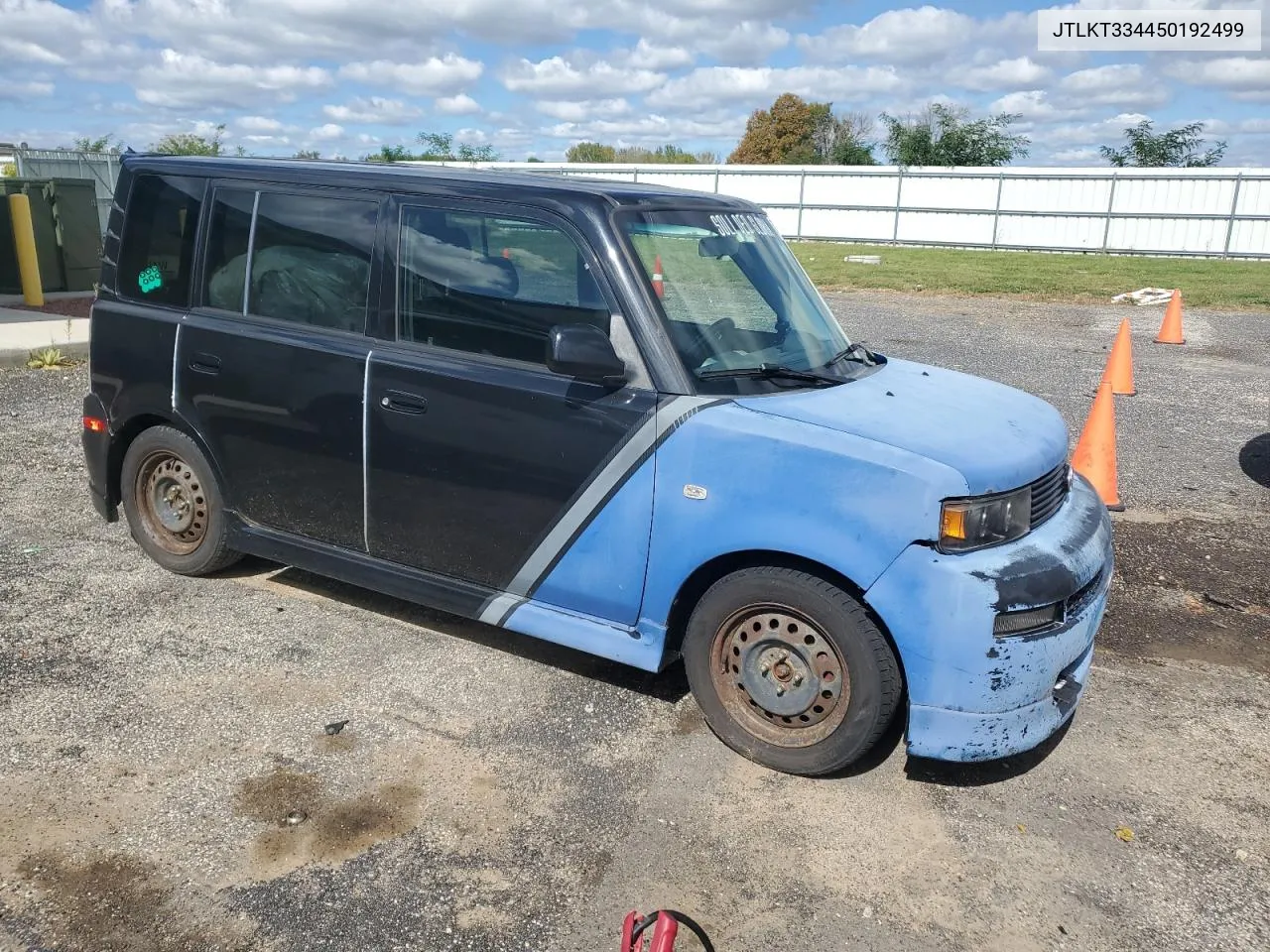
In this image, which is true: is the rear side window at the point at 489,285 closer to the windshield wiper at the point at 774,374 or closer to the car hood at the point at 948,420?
the windshield wiper at the point at 774,374

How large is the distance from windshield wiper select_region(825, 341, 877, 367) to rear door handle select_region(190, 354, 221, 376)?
9.06ft

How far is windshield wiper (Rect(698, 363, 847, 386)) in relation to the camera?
377cm

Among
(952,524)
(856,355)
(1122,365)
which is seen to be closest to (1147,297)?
(1122,365)

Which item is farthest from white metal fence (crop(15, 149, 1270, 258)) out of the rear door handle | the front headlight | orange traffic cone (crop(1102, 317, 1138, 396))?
the front headlight

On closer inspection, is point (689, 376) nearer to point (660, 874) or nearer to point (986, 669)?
point (986, 669)

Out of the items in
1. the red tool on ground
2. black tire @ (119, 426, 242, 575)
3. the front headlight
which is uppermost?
the front headlight

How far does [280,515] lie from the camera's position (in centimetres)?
470

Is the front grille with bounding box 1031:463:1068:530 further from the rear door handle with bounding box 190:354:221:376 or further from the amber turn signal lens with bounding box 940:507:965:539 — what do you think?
the rear door handle with bounding box 190:354:221:376

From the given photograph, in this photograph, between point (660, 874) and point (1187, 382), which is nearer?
point (660, 874)

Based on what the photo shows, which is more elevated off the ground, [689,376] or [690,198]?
[690,198]

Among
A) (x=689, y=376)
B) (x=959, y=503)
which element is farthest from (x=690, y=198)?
(x=959, y=503)

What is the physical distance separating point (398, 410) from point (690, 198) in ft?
5.01

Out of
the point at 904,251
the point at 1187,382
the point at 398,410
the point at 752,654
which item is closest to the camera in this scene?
the point at 752,654

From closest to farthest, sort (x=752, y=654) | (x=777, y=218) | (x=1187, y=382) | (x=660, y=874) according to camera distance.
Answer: (x=660, y=874) < (x=752, y=654) < (x=1187, y=382) < (x=777, y=218)
